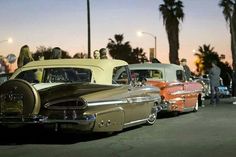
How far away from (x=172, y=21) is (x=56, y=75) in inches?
1878

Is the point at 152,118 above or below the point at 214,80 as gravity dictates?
below

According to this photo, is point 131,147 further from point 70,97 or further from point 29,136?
point 29,136

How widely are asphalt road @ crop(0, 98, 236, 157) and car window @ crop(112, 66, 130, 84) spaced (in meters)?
1.07

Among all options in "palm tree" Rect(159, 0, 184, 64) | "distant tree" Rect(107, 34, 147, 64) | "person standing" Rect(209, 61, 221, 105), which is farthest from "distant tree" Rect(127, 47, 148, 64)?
"person standing" Rect(209, 61, 221, 105)

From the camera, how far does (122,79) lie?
1240cm

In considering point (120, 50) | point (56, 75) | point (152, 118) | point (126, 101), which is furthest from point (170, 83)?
point (120, 50)

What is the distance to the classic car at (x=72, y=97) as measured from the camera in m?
10.2

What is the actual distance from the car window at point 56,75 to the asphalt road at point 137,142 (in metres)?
1.10

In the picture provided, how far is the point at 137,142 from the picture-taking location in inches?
418

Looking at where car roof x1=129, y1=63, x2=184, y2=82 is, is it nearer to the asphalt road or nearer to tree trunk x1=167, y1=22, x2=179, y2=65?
the asphalt road

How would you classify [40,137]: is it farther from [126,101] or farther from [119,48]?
[119,48]

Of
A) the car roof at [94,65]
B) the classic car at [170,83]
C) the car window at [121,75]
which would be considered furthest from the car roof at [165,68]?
the car roof at [94,65]

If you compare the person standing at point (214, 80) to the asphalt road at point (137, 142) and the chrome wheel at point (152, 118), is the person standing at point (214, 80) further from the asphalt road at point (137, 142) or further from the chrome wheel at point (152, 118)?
the chrome wheel at point (152, 118)

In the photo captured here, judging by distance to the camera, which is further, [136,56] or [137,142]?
[136,56]
